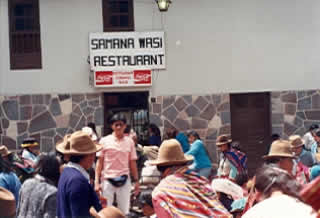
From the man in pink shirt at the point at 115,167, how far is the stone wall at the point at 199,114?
17.1 feet

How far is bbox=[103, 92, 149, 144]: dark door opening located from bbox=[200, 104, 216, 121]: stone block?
57.7 inches

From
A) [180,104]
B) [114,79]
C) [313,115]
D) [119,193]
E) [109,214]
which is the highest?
[114,79]

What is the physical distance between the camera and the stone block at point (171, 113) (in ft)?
41.8

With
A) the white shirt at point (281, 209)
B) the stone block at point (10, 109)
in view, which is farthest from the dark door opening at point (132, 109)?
the white shirt at point (281, 209)

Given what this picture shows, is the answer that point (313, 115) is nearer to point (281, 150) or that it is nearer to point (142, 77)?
point (142, 77)

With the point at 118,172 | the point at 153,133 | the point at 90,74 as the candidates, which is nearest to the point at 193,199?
the point at 118,172

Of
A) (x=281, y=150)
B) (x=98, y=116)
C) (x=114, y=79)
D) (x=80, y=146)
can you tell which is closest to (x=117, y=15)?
(x=114, y=79)

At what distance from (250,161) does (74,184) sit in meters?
9.47

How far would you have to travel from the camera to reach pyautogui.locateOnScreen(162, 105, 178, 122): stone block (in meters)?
12.8

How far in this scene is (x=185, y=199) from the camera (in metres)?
3.88

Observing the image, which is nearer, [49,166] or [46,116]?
[49,166]

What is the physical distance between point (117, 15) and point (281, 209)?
1067cm

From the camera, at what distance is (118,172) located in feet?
24.7

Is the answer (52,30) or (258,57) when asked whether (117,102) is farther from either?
(258,57)
